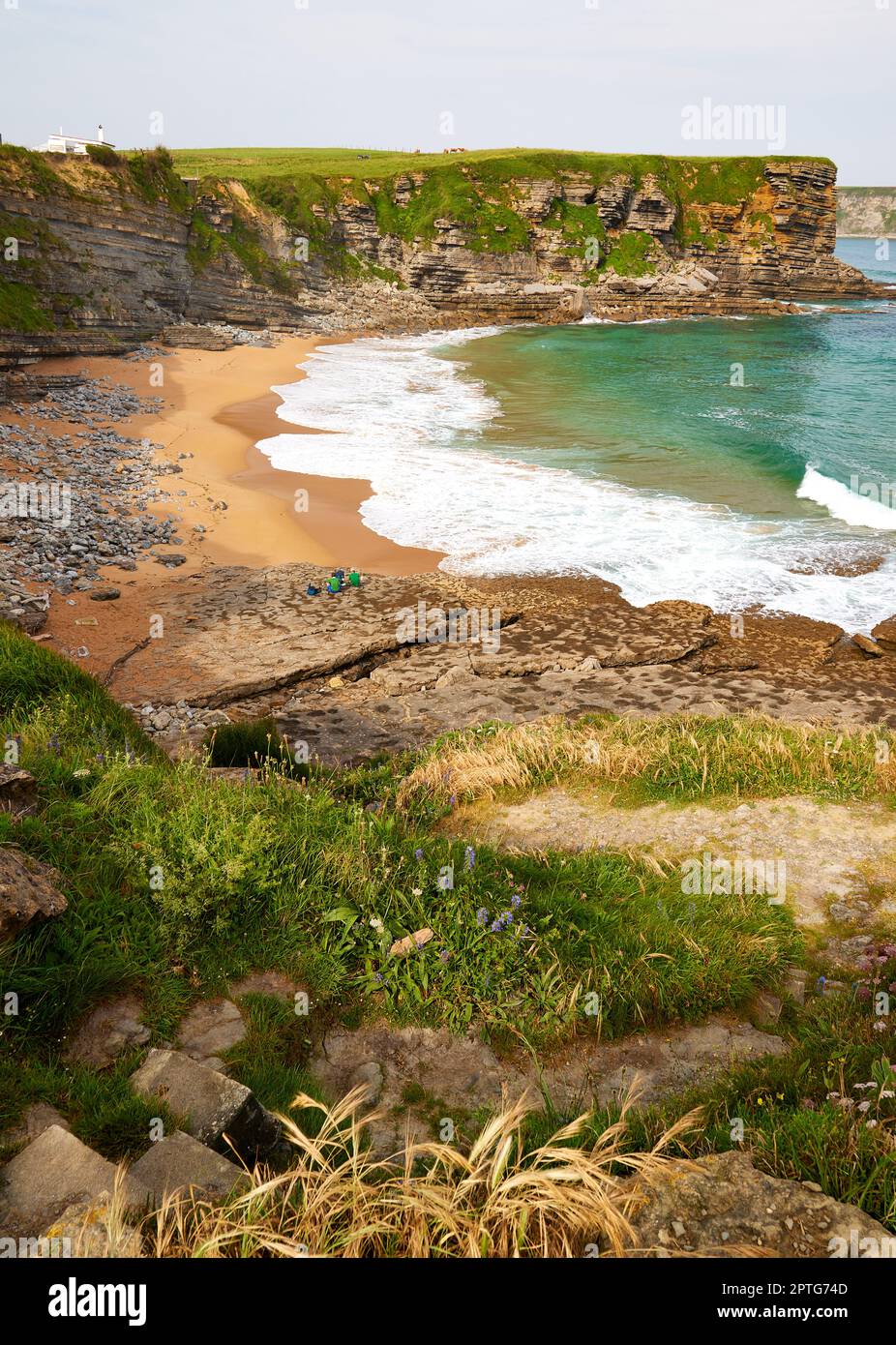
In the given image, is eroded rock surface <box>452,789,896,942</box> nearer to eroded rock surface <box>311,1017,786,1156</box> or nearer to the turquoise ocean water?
eroded rock surface <box>311,1017,786,1156</box>

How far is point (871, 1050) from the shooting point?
464cm

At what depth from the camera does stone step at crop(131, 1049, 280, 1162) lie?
151 inches

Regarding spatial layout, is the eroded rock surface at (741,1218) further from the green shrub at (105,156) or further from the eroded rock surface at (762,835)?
the green shrub at (105,156)

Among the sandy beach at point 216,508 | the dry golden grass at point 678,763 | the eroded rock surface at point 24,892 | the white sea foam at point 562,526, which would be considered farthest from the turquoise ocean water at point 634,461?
the eroded rock surface at point 24,892

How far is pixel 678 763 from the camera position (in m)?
9.42

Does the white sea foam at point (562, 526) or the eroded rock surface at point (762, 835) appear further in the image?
the white sea foam at point (562, 526)

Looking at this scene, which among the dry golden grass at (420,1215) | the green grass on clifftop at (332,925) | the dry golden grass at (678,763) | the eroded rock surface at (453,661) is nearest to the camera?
the dry golden grass at (420,1215)

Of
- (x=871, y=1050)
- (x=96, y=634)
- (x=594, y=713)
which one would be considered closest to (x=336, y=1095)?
(x=871, y=1050)

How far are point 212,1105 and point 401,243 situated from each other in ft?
282

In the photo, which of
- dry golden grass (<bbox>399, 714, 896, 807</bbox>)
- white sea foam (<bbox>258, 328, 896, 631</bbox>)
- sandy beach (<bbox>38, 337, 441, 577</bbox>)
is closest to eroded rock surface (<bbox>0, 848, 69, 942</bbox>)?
dry golden grass (<bbox>399, 714, 896, 807</bbox>)

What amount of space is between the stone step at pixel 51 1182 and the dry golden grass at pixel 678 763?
557cm

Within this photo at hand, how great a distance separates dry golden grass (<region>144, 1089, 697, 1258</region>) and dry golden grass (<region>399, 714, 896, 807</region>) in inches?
217

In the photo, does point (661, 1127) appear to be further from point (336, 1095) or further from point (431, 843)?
point (431, 843)

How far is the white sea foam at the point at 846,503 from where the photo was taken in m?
25.3
